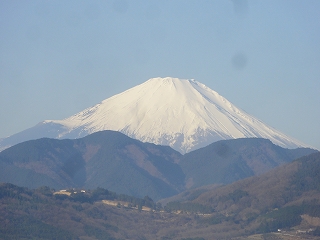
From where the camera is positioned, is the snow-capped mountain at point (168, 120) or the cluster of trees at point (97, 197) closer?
the cluster of trees at point (97, 197)

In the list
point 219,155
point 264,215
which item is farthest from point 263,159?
point 264,215

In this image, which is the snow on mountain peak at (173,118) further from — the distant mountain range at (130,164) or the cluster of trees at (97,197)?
the cluster of trees at (97,197)

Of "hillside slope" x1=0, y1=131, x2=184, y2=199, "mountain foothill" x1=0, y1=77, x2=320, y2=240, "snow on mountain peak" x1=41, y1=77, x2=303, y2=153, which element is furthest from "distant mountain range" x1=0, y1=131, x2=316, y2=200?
"snow on mountain peak" x1=41, y1=77, x2=303, y2=153

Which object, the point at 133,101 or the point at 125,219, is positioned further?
the point at 133,101

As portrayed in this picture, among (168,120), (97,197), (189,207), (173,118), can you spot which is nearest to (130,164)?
(189,207)

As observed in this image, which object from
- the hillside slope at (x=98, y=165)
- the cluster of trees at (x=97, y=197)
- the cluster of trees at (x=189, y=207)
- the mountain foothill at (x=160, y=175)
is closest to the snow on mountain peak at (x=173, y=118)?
the mountain foothill at (x=160, y=175)

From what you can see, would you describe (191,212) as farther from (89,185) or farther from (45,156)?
(45,156)
